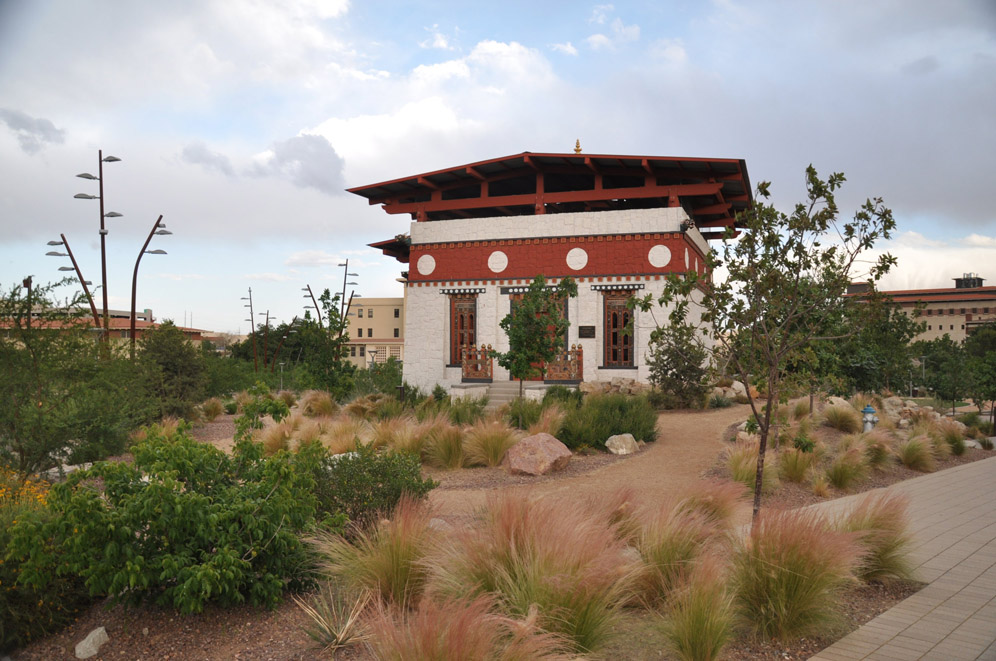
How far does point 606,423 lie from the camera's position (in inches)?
583

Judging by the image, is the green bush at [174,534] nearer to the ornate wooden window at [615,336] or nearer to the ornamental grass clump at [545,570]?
the ornamental grass clump at [545,570]

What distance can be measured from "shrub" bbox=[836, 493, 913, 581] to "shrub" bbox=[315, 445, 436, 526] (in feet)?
13.6

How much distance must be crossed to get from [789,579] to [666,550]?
3.15ft

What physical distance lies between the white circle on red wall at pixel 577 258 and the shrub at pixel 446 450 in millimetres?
10886

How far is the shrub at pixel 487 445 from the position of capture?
12367mm

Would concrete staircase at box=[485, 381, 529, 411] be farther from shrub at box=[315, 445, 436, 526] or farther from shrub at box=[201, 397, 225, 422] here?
shrub at box=[315, 445, 436, 526]

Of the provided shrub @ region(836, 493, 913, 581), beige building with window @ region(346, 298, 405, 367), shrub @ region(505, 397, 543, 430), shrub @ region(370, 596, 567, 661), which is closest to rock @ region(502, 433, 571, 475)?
shrub @ region(505, 397, 543, 430)

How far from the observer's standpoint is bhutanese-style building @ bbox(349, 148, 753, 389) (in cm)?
2172

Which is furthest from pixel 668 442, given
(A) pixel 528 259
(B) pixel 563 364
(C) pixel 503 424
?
(A) pixel 528 259

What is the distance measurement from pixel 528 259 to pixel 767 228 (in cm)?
1534

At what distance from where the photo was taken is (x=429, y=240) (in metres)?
24.0

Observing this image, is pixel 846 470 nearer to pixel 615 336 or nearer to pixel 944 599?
pixel 944 599

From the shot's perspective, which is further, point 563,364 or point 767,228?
point 563,364

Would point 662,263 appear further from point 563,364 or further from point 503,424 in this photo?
point 503,424
